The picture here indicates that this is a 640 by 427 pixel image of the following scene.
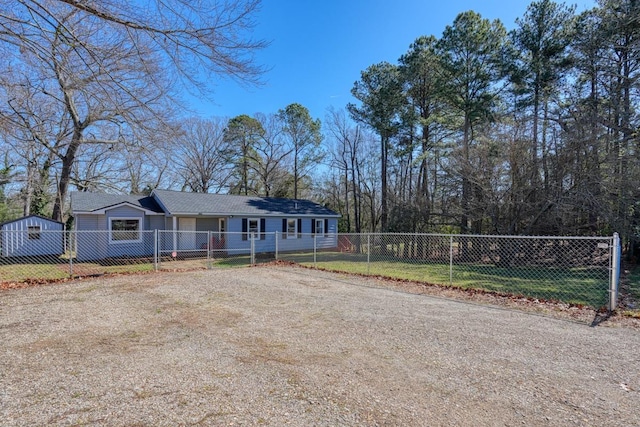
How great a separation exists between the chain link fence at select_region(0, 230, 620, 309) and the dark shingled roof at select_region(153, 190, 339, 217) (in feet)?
4.33

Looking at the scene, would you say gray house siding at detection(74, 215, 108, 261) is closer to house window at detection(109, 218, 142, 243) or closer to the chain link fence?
the chain link fence

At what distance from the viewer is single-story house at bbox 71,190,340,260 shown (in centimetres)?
1382

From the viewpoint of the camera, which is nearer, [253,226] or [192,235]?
[192,235]

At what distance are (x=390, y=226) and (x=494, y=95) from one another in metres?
7.97

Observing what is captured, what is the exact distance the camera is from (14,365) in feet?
11.0

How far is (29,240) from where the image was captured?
13555 millimetres

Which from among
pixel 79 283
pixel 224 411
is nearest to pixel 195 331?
pixel 224 411

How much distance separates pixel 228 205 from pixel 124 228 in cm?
497

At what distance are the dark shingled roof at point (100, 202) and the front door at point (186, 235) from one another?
3.67 feet

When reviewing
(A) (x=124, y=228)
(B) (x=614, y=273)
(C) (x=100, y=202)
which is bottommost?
(B) (x=614, y=273)

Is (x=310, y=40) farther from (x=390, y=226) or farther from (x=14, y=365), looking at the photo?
(x=390, y=226)

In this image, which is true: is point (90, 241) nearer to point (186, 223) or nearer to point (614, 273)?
point (186, 223)

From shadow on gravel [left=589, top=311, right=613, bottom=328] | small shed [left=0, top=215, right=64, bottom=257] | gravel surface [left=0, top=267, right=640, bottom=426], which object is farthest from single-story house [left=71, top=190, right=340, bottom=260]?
shadow on gravel [left=589, top=311, right=613, bottom=328]

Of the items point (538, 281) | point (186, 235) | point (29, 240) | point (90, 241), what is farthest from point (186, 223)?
point (538, 281)
